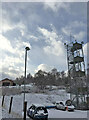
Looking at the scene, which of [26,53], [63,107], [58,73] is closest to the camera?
[26,53]

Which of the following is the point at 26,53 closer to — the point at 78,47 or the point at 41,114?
the point at 41,114

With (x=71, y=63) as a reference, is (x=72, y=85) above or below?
below

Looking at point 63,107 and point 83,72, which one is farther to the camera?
point 83,72

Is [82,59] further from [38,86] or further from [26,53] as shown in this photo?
[38,86]

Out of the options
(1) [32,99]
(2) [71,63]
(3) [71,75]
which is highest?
(2) [71,63]

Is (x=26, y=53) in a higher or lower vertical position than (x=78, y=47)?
lower

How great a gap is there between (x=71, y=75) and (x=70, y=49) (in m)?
4.56

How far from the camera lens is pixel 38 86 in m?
41.6

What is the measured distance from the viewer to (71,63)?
838 inches

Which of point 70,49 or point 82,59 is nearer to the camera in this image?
point 82,59

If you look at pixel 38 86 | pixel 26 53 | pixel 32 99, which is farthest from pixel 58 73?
pixel 26 53

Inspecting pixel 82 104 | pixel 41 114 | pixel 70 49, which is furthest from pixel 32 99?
pixel 41 114

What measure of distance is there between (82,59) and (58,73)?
55.0 metres

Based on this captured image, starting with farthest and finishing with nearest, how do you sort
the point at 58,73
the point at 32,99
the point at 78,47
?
the point at 58,73, the point at 32,99, the point at 78,47
